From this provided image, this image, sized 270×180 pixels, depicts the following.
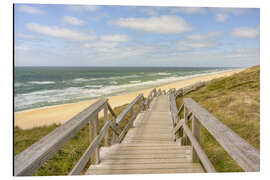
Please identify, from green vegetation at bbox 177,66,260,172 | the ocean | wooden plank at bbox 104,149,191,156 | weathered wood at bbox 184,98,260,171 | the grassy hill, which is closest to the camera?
weathered wood at bbox 184,98,260,171

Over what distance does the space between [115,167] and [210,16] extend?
4301mm

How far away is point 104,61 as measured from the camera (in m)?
7.81

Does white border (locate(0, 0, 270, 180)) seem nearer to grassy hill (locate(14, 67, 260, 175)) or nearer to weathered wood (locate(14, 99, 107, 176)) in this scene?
grassy hill (locate(14, 67, 260, 175))

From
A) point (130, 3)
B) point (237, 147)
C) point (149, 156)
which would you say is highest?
point (130, 3)

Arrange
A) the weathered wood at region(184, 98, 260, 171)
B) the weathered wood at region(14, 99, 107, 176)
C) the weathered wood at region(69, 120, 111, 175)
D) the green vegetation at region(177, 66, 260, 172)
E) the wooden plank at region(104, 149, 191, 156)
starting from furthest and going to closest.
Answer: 1. the green vegetation at region(177, 66, 260, 172)
2. the wooden plank at region(104, 149, 191, 156)
3. the weathered wood at region(69, 120, 111, 175)
4. the weathered wood at region(184, 98, 260, 171)
5. the weathered wood at region(14, 99, 107, 176)

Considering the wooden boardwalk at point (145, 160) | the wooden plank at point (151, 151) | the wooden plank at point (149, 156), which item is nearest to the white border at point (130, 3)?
the wooden boardwalk at point (145, 160)

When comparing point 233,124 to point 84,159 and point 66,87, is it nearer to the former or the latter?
point 84,159

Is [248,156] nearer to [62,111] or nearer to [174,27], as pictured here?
[174,27]

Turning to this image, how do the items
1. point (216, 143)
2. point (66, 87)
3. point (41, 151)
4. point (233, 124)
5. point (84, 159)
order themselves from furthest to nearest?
point (66, 87) → point (233, 124) → point (216, 143) → point (84, 159) → point (41, 151)

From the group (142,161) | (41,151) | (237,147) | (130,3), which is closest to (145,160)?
(142,161)

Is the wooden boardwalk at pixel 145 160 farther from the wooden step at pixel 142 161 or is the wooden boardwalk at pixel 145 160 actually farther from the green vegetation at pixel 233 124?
the green vegetation at pixel 233 124

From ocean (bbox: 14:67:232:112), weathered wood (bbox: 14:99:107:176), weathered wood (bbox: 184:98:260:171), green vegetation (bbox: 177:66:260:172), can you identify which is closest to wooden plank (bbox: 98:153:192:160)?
green vegetation (bbox: 177:66:260:172)
